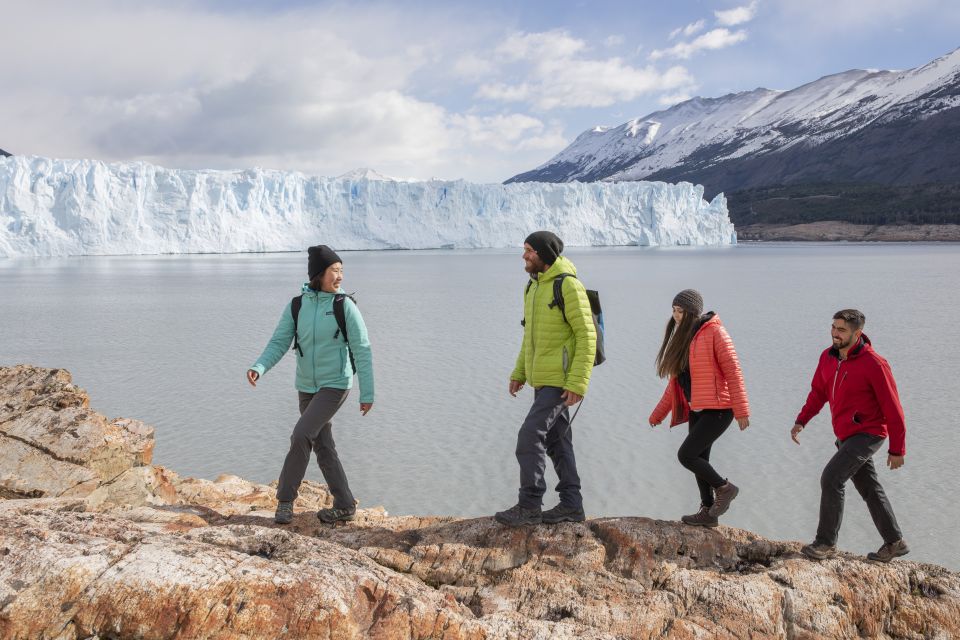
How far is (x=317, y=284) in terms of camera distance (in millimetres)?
3137

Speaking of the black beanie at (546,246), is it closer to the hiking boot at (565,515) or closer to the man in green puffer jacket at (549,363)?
the man in green puffer jacket at (549,363)

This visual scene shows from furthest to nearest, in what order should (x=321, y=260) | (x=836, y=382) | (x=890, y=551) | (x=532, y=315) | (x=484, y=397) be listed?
(x=484, y=397)
(x=321, y=260)
(x=532, y=315)
(x=836, y=382)
(x=890, y=551)

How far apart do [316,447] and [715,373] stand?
1832 millimetres

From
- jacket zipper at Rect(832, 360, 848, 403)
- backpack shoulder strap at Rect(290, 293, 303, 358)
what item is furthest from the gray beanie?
backpack shoulder strap at Rect(290, 293, 303, 358)

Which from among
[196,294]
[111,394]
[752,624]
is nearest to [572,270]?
[752,624]

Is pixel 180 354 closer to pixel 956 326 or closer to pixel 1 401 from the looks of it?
pixel 1 401

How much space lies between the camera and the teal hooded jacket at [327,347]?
10.3 ft

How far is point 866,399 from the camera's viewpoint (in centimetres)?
272

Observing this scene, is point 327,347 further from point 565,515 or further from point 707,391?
point 707,391

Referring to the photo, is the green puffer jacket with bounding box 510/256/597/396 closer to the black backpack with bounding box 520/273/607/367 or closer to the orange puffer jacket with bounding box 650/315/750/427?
the black backpack with bounding box 520/273/607/367

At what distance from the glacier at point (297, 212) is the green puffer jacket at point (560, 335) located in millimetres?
A: 41333

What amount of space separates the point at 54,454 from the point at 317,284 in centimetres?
200

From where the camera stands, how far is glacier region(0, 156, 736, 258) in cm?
3766

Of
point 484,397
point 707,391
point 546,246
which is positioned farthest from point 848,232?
point 546,246
